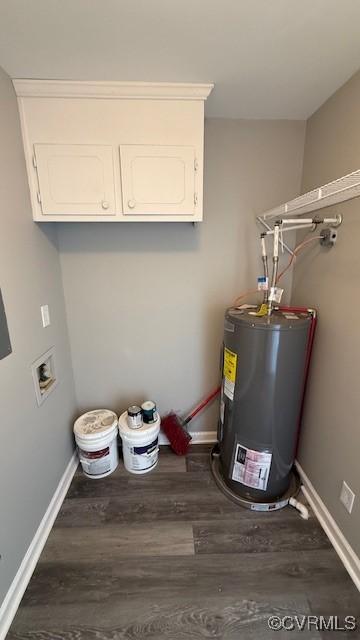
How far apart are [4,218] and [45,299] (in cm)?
48

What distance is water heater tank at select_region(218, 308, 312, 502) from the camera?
1.31 m

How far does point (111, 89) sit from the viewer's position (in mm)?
1243

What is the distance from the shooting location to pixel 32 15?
899 millimetres

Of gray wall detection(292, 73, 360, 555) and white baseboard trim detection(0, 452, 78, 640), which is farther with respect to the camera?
gray wall detection(292, 73, 360, 555)

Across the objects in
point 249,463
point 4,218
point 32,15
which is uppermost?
point 32,15

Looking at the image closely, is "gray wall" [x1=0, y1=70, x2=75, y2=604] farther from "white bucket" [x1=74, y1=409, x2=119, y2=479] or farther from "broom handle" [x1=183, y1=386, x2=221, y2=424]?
"broom handle" [x1=183, y1=386, x2=221, y2=424]

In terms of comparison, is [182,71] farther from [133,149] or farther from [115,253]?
[115,253]

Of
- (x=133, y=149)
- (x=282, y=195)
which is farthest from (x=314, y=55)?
(x=133, y=149)

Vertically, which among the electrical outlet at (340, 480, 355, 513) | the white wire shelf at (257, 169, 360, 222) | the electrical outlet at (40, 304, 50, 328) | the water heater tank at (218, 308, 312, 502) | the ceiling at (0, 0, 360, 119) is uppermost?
the ceiling at (0, 0, 360, 119)

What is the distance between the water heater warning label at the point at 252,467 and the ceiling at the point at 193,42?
1893mm

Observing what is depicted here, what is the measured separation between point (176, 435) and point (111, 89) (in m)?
2.09

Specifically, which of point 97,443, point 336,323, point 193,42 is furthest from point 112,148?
point 97,443

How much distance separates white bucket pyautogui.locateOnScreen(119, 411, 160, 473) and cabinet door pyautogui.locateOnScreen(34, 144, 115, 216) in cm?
134

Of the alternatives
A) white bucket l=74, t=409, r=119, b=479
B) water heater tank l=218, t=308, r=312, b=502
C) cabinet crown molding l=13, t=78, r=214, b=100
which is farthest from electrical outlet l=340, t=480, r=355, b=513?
cabinet crown molding l=13, t=78, r=214, b=100
